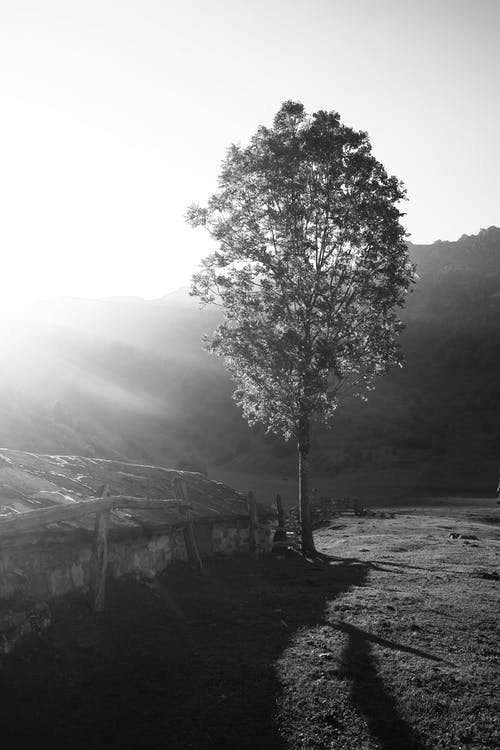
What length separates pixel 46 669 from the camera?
7852 millimetres

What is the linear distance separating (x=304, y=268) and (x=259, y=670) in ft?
53.2

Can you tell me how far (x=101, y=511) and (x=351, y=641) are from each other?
5.59m

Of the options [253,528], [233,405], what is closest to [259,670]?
[253,528]

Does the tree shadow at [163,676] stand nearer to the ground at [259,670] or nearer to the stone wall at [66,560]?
the ground at [259,670]

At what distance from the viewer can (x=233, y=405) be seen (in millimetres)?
156375

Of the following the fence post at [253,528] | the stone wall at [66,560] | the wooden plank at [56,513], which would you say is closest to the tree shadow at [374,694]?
the stone wall at [66,560]

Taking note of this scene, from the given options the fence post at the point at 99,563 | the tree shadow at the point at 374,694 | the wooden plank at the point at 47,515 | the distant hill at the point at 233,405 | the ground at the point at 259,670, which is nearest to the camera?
the tree shadow at the point at 374,694

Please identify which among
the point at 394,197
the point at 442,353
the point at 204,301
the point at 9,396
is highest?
the point at 442,353

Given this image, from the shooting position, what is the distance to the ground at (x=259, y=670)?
671 cm

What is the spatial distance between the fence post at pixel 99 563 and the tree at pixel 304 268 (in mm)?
12249

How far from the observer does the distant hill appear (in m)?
106

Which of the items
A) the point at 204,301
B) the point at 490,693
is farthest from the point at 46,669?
the point at 204,301

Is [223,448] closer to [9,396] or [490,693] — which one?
[9,396]

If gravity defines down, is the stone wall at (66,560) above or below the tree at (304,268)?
below
